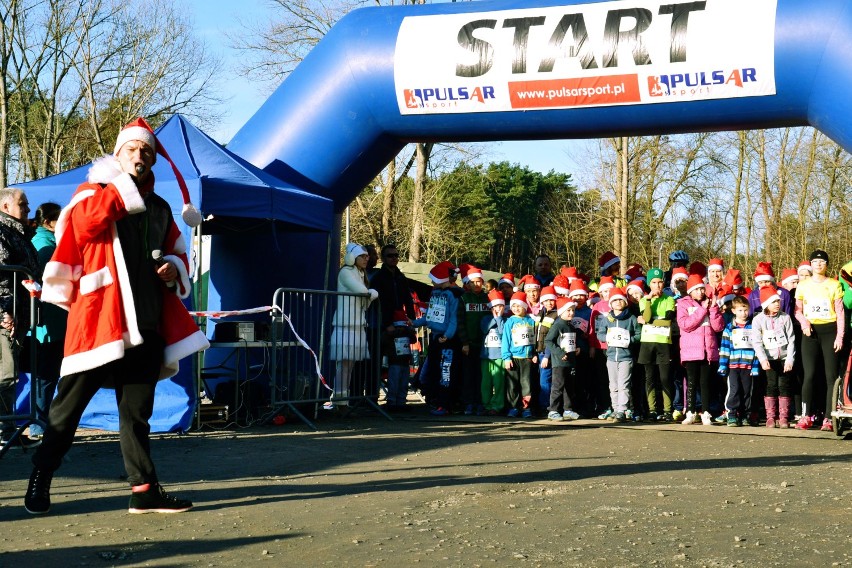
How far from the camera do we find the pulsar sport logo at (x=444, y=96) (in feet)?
39.5

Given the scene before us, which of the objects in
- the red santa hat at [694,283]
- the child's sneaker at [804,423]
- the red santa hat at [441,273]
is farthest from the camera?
the red santa hat at [441,273]

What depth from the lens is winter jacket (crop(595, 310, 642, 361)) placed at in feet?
41.5

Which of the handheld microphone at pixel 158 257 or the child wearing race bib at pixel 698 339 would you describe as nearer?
the handheld microphone at pixel 158 257

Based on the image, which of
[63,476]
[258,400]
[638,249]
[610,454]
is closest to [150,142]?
[63,476]

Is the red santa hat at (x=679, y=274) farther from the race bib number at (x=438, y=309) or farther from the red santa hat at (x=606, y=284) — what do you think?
the race bib number at (x=438, y=309)

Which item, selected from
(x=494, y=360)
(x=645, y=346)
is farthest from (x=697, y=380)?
(x=494, y=360)

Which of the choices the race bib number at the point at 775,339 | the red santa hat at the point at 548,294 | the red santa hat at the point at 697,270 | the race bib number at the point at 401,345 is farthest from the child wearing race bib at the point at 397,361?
the race bib number at the point at 775,339

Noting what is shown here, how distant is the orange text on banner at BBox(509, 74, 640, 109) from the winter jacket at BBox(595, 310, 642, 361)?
100 inches

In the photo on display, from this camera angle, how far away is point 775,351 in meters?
11.9

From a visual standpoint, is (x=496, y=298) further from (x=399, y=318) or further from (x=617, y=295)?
(x=617, y=295)

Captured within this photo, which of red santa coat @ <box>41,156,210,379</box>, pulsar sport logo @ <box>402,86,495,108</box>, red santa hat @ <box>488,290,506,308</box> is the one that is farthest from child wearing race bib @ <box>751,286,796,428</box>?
red santa coat @ <box>41,156,210,379</box>

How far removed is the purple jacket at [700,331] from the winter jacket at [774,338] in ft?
1.52

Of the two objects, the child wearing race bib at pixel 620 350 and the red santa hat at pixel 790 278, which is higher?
the red santa hat at pixel 790 278

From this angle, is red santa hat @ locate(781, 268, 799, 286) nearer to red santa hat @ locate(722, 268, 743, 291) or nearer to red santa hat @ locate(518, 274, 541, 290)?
red santa hat @ locate(722, 268, 743, 291)
